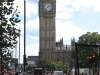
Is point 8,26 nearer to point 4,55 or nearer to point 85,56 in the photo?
point 4,55

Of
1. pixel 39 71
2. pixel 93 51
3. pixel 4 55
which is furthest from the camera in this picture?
pixel 93 51

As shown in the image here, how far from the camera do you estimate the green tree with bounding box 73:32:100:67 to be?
A: 122219mm

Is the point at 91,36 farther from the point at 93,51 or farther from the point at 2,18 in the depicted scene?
the point at 2,18

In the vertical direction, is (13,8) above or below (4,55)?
above

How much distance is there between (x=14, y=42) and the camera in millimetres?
29750

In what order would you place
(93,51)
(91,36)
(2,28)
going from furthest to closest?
(91,36) → (93,51) → (2,28)

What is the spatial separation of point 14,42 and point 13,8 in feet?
8.96

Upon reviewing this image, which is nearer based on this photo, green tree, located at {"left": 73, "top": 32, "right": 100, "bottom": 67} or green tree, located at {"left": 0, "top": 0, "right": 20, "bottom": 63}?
green tree, located at {"left": 0, "top": 0, "right": 20, "bottom": 63}

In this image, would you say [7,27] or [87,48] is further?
[87,48]

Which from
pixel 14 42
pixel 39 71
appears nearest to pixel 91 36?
pixel 39 71

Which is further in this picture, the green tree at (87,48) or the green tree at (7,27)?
the green tree at (87,48)

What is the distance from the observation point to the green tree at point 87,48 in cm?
12222

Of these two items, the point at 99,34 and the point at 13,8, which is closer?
the point at 13,8

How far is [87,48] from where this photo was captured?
124438 millimetres
